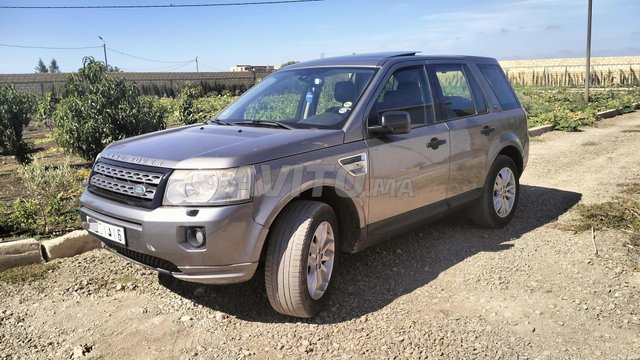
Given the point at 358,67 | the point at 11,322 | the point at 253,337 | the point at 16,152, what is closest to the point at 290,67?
the point at 358,67

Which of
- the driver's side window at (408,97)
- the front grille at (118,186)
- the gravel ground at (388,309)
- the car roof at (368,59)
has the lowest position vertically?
the gravel ground at (388,309)

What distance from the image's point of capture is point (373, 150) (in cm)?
397

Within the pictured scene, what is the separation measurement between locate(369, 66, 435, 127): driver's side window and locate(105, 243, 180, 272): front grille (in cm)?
186

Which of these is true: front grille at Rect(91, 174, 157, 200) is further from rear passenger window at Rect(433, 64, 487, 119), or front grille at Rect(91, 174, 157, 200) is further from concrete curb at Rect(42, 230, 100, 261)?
rear passenger window at Rect(433, 64, 487, 119)

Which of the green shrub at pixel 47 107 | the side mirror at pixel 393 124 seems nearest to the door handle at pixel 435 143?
the side mirror at pixel 393 124

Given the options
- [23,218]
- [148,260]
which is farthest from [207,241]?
[23,218]

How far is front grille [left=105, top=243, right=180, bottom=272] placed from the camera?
10.9ft

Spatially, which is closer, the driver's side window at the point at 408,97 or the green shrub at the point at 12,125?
the driver's side window at the point at 408,97

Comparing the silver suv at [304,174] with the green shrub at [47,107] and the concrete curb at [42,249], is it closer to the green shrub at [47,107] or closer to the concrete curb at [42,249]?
the concrete curb at [42,249]

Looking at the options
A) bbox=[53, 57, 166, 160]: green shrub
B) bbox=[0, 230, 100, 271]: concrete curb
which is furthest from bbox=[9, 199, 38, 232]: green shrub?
bbox=[53, 57, 166, 160]: green shrub

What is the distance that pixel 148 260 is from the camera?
3.41 meters

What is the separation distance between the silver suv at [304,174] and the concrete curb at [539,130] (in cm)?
847

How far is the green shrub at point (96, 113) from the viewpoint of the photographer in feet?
25.3

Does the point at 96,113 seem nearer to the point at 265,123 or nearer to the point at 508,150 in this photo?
the point at 265,123
